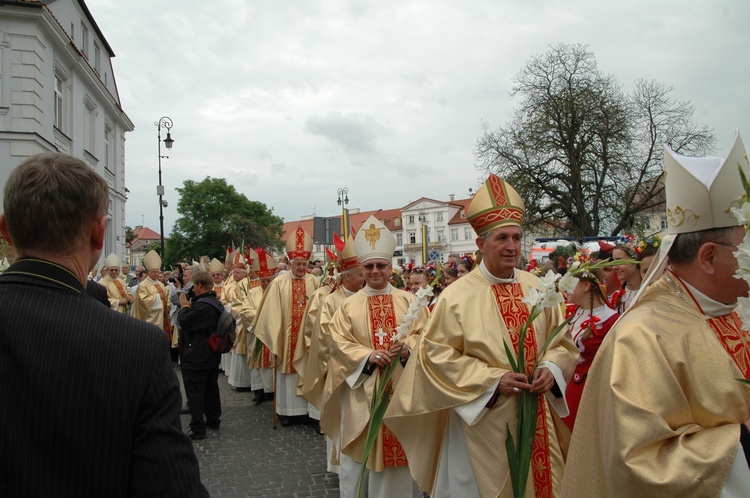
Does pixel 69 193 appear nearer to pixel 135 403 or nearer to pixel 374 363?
pixel 135 403

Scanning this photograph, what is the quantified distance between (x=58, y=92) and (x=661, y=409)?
2359 cm

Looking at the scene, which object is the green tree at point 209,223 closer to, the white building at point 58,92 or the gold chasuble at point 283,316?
the white building at point 58,92

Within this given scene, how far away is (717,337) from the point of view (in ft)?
6.86

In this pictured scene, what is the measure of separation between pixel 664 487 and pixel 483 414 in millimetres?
1798

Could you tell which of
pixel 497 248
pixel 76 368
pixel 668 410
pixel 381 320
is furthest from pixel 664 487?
pixel 381 320

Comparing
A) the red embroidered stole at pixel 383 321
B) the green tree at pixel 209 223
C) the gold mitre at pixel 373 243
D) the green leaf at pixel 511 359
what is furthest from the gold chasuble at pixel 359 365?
the green tree at pixel 209 223

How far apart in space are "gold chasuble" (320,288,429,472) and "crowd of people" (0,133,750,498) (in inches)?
0.6

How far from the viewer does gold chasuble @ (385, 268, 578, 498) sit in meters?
3.46

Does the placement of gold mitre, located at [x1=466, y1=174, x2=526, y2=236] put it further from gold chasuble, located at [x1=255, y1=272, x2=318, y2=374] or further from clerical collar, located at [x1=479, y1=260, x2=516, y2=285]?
gold chasuble, located at [x1=255, y1=272, x2=318, y2=374]

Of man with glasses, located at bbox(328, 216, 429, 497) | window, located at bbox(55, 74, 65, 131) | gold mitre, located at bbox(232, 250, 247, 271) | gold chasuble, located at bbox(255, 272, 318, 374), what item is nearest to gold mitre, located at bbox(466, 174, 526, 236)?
man with glasses, located at bbox(328, 216, 429, 497)

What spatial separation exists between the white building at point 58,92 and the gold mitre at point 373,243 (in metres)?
8.27

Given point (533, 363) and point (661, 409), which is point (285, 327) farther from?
point (661, 409)

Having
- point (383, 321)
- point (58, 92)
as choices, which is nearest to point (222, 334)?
point (383, 321)

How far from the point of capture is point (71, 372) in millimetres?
1467
